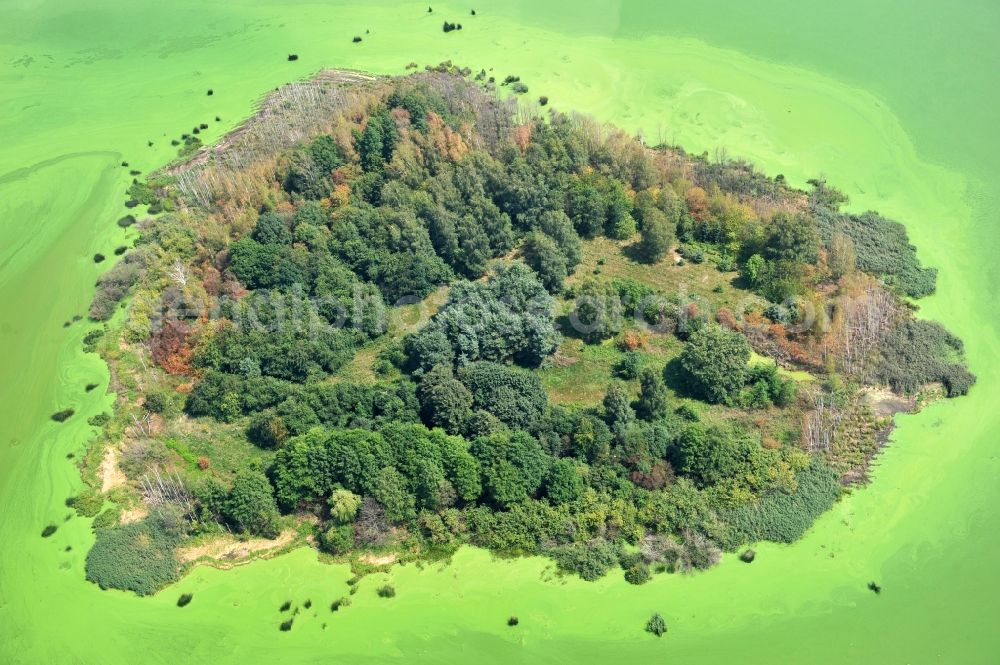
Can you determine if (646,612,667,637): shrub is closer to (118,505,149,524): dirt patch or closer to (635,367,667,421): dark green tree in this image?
(635,367,667,421): dark green tree

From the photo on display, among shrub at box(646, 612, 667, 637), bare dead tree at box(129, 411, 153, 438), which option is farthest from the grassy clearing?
bare dead tree at box(129, 411, 153, 438)

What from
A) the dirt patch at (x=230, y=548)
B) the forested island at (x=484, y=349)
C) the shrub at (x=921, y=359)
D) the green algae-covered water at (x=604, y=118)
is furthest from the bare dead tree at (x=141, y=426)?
the shrub at (x=921, y=359)

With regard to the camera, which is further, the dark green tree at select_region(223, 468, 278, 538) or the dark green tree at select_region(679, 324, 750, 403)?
the dark green tree at select_region(679, 324, 750, 403)

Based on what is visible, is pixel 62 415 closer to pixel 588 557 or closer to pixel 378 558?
pixel 378 558

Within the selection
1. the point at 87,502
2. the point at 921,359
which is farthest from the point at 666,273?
the point at 87,502

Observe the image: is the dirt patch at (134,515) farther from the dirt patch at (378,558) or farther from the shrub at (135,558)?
the dirt patch at (378,558)

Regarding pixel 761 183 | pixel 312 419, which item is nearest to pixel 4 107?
pixel 312 419
